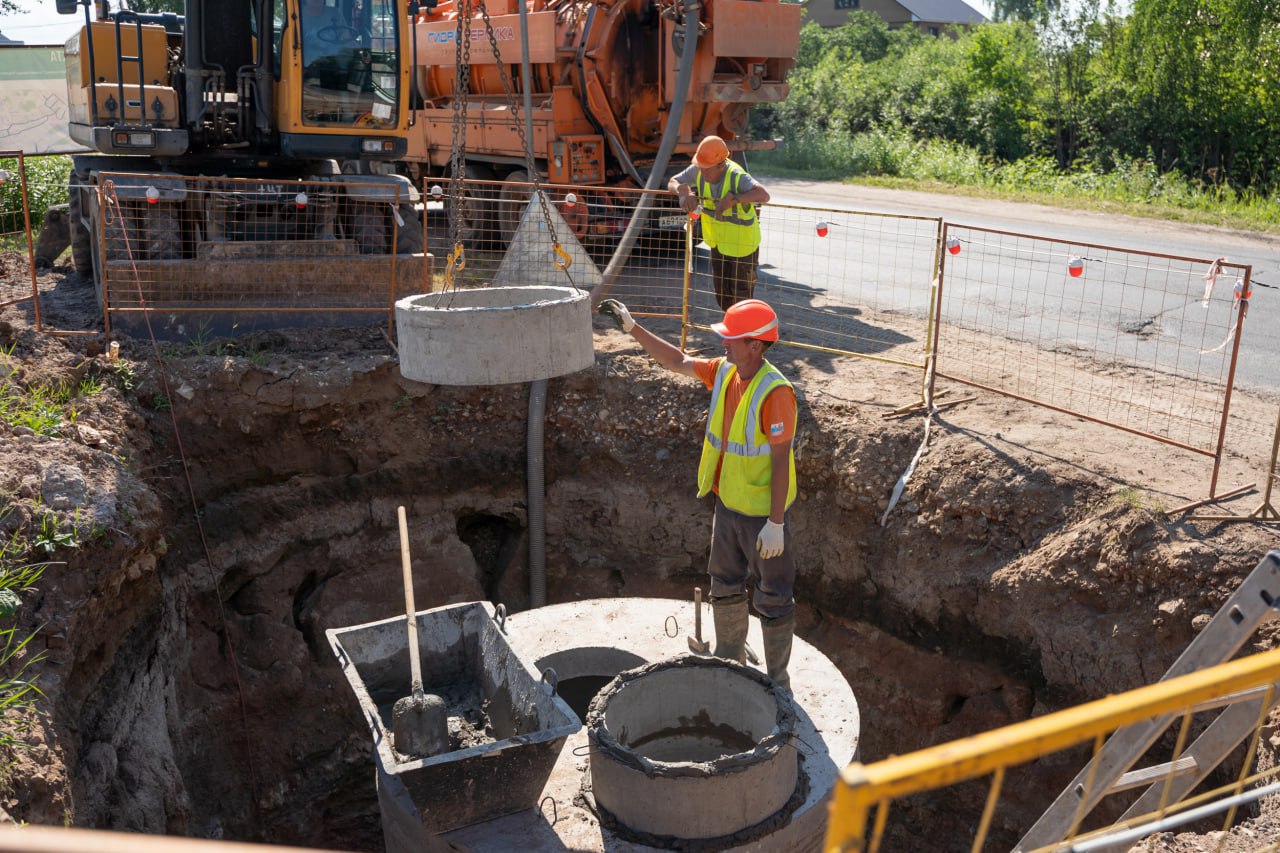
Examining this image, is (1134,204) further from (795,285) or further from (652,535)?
(652,535)

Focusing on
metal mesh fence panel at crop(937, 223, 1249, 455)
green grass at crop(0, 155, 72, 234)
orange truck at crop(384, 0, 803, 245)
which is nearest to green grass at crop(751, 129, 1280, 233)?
metal mesh fence panel at crop(937, 223, 1249, 455)

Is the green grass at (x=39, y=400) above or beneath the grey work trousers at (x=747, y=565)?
above

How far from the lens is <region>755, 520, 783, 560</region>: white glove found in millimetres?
5137

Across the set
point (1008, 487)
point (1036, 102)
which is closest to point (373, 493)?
point (1008, 487)

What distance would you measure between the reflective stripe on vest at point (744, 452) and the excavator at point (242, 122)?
204 inches

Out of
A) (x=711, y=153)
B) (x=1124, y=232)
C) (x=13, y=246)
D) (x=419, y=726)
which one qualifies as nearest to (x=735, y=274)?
(x=711, y=153)

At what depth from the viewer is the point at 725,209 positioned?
816cm

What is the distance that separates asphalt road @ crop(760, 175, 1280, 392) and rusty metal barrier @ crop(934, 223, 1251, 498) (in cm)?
28

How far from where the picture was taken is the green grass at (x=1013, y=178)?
17.3 metres

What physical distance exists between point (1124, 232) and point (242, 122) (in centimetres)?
1182

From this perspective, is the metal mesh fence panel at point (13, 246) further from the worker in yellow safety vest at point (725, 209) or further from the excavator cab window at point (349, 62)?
the worker in yellow safety vest at point (725, 209)

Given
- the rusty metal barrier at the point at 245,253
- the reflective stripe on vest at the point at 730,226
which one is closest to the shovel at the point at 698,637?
the reflective stripe on vest at the point at 730,226

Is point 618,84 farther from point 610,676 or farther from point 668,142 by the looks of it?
point 610,676

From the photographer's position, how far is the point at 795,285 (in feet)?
37.9
